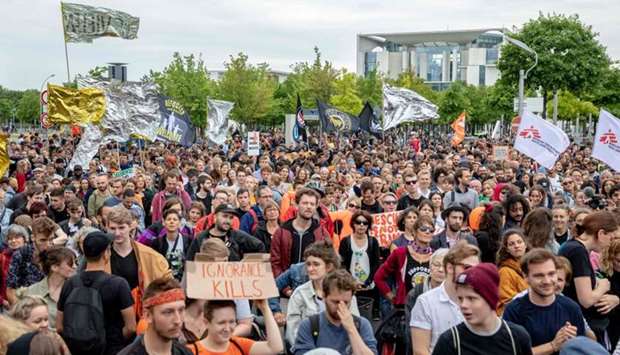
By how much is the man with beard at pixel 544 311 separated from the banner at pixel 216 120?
20.5 m

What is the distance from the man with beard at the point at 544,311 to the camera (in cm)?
479

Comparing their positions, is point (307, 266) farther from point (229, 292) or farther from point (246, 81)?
point (246, 81)

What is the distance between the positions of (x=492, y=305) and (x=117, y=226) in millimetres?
3750

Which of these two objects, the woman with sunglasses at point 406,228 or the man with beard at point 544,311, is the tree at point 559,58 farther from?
the man with beard at point 544,311

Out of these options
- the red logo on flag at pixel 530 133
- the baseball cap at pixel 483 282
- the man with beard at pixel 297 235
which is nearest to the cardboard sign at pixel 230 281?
the baseball cap at pixel 483 282

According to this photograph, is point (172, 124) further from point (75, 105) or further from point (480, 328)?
point (480, 328)

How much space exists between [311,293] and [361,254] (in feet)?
8.57

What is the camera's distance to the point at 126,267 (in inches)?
264

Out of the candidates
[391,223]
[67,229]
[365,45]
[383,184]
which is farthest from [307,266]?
[365,45]

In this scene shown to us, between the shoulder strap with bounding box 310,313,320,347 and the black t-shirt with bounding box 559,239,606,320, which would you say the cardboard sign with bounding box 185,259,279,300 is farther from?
the black t-shirt with bounding box 559,239,606,320

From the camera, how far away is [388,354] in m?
6.62

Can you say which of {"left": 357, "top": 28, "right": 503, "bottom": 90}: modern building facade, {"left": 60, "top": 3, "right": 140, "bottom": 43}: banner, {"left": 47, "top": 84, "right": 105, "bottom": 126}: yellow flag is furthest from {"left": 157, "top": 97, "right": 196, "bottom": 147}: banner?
{"left": 357, "top": 28, "right": 503, "bottom": 90}: modern building facade

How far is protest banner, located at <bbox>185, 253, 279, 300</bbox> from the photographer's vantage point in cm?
477

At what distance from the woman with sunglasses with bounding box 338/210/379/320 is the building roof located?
132 m
